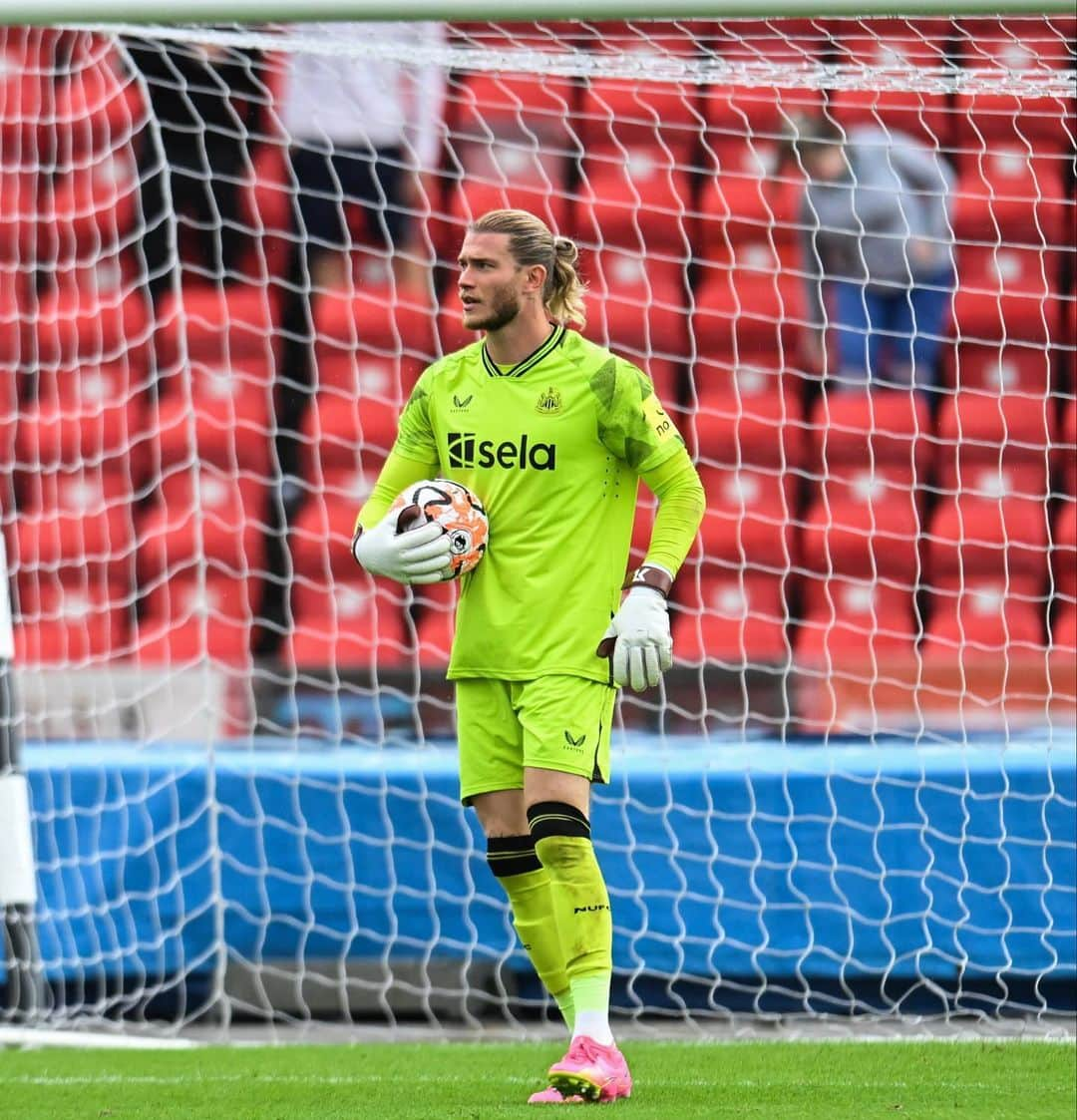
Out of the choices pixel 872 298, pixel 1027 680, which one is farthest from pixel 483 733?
pixel 872 298

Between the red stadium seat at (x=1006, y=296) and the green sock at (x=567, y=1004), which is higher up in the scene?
the red stadium seat at (x=1006, y=296)

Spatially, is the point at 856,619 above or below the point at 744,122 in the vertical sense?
below

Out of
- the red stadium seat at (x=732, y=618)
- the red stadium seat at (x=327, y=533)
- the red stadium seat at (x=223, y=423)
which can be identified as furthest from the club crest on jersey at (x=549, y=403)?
the red stadium seat at (x=223, y=423)

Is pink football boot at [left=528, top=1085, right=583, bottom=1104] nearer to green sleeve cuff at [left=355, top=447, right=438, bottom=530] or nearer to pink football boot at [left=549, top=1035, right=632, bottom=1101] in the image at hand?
pink football boot at [left=549, top=1035, right=632, bottom=1101]

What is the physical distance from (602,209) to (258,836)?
355 cm

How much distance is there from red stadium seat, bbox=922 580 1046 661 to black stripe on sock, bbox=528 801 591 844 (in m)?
2.24

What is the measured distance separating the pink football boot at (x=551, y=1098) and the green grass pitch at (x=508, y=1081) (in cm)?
4

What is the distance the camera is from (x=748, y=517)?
759cm

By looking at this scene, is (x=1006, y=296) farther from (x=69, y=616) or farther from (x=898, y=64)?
(x=69, y=616)

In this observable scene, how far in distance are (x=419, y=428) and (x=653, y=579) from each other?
2.10ft

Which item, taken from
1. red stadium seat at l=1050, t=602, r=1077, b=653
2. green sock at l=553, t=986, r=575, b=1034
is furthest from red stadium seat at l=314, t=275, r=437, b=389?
green sock at l=553, t=986, r=575, b=1034

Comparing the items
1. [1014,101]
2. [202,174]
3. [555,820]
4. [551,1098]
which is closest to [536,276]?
[555,820]

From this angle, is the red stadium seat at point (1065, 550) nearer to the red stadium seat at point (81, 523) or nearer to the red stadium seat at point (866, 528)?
the red stadium seat at point (866, 528)

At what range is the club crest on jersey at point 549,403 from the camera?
3834 mm
